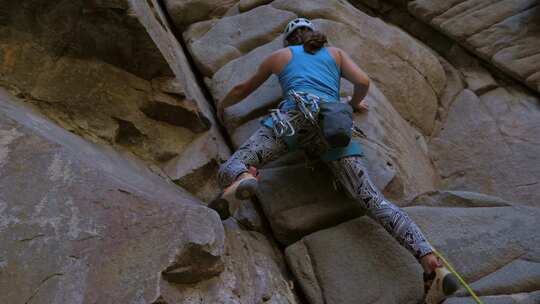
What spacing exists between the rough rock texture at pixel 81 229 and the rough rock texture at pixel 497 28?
469 centimetres

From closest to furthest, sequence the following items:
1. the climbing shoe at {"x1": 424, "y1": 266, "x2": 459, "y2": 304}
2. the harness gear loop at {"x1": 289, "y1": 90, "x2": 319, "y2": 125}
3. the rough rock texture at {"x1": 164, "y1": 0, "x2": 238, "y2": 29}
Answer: the climbing shoe at {"x1": 424, "y1": 266, "x2": 459, "y2": 304} → the harness gear loop at {"x1": 289, "y1": 90, "x2": 319, "y2": 125} → the rough rock texture at {"x1": 164, "y1": 0, "x2": 238, "y2": 29}

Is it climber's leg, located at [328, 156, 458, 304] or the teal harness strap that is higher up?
the teal harness strap

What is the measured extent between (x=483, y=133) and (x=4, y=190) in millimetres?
4546

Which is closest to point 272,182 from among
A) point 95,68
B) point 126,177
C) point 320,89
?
point 320,89

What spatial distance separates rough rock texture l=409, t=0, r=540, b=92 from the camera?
20.3 ft

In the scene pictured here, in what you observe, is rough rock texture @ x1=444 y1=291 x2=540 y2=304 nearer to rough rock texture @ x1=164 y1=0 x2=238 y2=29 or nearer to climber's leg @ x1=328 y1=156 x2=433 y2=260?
climber's leg @ x1=328 y1=156 x2=433 y2=260

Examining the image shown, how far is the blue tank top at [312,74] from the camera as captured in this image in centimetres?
372

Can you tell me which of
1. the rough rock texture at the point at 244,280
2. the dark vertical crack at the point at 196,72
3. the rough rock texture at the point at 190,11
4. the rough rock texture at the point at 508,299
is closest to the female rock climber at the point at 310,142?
the rough rock texture at the point at 508,299

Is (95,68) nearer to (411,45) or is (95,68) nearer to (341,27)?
(341,27)

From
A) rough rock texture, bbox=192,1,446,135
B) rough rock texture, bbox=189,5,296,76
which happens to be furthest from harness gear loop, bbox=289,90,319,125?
rough rock texture, bbox=189,5,296,76

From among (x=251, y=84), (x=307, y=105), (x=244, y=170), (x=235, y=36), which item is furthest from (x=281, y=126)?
(x=235, y=36)

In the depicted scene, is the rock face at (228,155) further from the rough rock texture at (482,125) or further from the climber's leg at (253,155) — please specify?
the climber's leg at (253,155)

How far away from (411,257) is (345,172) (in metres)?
0.68

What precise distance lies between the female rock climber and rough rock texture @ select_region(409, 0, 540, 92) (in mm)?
2825
